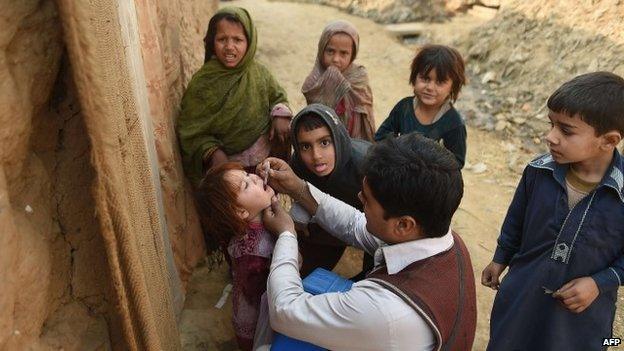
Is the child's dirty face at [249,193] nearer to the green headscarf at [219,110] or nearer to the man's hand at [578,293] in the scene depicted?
the green headscarf at [219,110]

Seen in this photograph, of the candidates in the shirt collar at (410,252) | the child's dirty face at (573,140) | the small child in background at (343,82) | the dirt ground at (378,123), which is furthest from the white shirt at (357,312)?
the small child in background at (343,82)

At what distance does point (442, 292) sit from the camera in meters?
1.39

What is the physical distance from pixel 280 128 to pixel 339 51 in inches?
30.0

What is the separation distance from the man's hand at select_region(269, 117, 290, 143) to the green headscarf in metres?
0.12

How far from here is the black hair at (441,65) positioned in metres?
A: 2.81

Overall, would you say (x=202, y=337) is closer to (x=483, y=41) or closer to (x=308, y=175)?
(x=308, y=175)

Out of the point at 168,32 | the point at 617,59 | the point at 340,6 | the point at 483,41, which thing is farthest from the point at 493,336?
the point at 340,6

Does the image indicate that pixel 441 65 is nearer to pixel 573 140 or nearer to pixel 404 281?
pixel 573 140

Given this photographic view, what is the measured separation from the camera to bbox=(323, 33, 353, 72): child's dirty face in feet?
10.5

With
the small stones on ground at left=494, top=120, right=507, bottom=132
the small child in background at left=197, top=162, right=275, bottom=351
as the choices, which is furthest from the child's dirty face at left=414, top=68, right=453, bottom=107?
the small stones on ground at left=494, top=120, right=507, bottom=132

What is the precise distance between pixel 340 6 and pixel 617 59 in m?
5.95

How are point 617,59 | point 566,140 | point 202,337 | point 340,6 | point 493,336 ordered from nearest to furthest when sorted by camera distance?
point 566,140, point 493,336, point 202,337, point 617,59, point 340,6

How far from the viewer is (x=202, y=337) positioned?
2518 millimetres

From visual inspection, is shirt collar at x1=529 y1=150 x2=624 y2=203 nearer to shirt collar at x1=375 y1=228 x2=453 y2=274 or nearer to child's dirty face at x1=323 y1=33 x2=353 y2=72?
shirt collar at x1=375 y1=228 x2=453 y2=274
